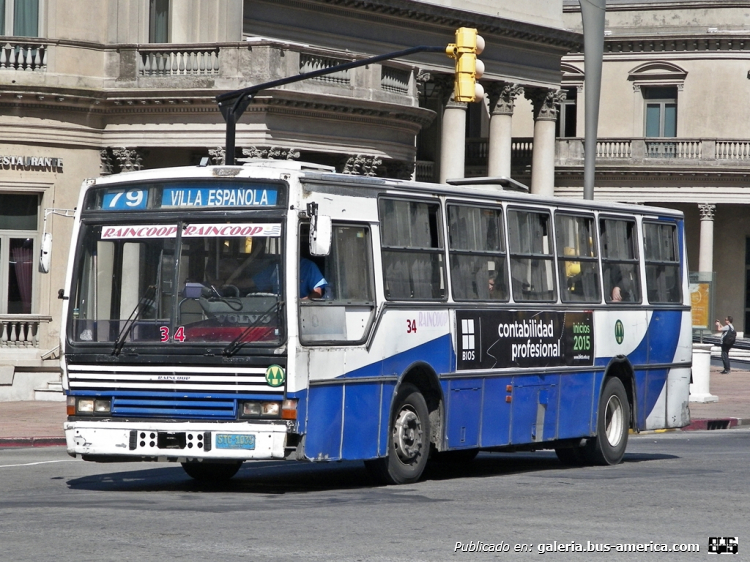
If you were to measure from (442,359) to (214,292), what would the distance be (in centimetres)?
282

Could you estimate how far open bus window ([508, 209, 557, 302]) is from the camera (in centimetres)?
1659

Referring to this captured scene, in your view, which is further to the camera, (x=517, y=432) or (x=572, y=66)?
(x=572, y=66)

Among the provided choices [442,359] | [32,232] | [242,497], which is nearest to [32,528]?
[242,497]

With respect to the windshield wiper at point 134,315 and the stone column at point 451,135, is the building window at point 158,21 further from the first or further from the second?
the windshield wiper at point 134,315

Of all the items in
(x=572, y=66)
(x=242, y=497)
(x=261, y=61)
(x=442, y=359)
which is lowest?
(x=242, y=497)

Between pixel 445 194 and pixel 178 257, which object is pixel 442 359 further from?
pixel 178 257

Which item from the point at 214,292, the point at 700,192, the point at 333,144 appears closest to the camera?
the point at 214,292

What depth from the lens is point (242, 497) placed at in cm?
1373

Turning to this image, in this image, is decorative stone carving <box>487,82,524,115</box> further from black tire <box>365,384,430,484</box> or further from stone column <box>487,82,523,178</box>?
black tire <box>365,384,430,484</box>


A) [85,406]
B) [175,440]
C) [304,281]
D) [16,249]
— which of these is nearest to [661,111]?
[16,249]

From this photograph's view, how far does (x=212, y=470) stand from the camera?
15.5 m

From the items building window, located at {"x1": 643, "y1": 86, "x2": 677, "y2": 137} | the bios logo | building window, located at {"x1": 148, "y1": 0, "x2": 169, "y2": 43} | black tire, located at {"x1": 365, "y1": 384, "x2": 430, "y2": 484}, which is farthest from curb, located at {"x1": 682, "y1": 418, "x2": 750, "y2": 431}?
building window, located at {"x1": 643, "y1": 86, "x2": 677, "y2": 137}

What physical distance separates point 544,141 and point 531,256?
1432 inches

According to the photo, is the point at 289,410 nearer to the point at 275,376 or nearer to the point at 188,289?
the point at 275,376
